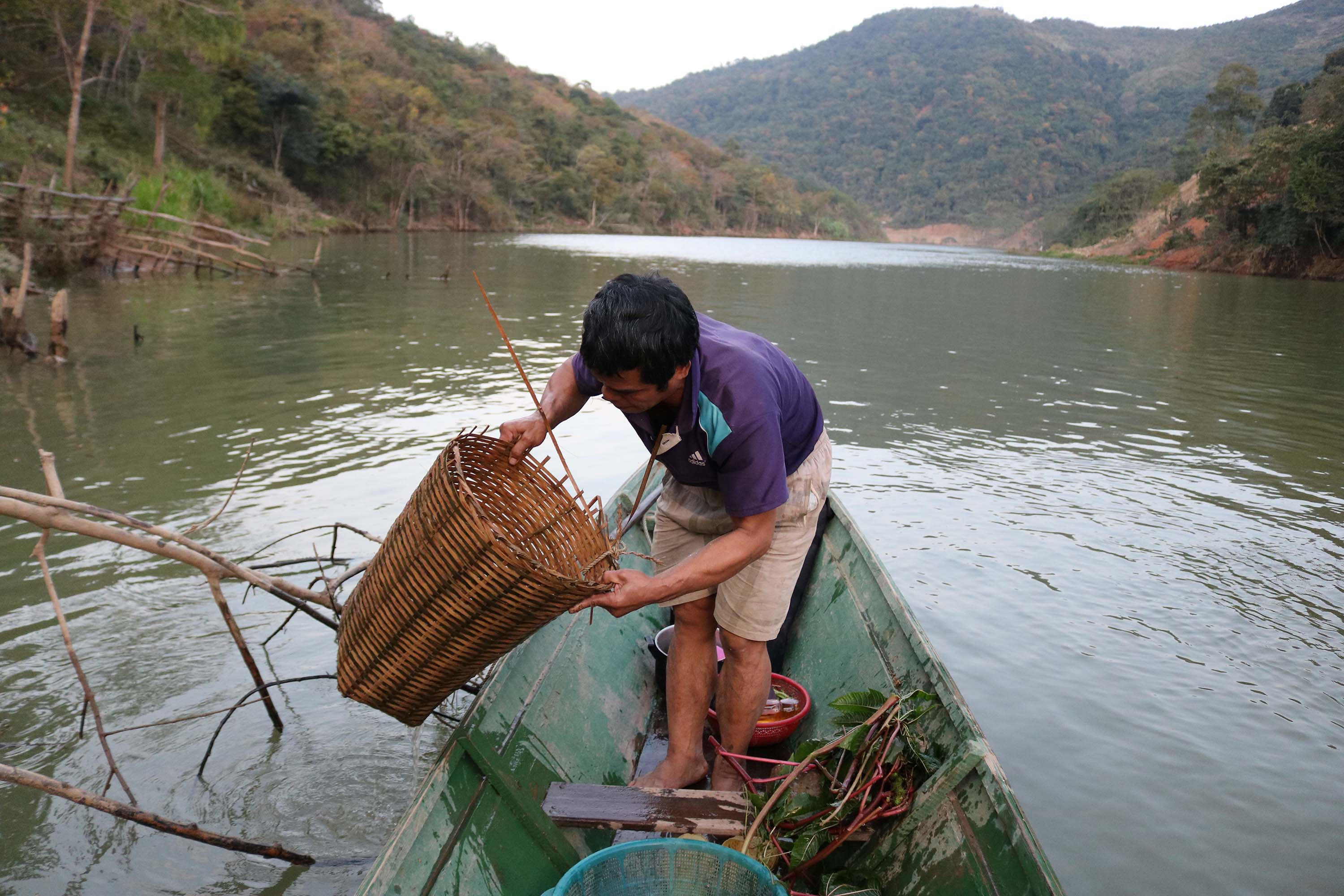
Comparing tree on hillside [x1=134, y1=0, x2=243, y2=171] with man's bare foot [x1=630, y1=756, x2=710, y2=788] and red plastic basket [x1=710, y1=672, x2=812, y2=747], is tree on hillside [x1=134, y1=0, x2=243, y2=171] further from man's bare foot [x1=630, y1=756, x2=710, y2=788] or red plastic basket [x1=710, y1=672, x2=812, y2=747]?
man's bare foot [x1=630, y1=756, x2=710, y2=788]

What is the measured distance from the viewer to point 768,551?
2234 millimetres

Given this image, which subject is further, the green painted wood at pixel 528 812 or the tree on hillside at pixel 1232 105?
the tree on hillside at pixel 1232 105

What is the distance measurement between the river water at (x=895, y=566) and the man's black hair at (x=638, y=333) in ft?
6.18

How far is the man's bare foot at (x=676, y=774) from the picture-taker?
238 cm

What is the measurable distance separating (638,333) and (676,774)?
1330 mm

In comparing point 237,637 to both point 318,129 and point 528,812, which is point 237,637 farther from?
point 318,129

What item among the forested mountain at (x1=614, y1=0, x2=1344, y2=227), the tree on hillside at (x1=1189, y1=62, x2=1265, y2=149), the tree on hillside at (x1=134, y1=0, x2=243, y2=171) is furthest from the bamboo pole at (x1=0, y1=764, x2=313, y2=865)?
the forested mountain at (x1=614, y1=0, x2=1344, y2=227)

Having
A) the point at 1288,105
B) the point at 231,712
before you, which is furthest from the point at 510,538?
the point at 1288,105

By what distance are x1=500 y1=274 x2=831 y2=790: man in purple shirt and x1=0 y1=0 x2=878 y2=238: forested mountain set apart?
1475 centimetres

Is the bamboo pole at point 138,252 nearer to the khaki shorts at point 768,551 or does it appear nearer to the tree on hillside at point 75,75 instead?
the tree on hillside at point 75,75

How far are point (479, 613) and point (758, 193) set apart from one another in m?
91.0

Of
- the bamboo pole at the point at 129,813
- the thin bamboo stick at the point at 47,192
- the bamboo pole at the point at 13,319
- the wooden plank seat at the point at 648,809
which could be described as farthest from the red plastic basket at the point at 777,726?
the thin bamboo stick at the point at 47,192

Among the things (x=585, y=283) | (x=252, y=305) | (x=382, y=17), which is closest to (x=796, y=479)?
(x=252, y=305)

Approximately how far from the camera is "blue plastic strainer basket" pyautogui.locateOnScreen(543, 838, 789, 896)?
1.73 meters
